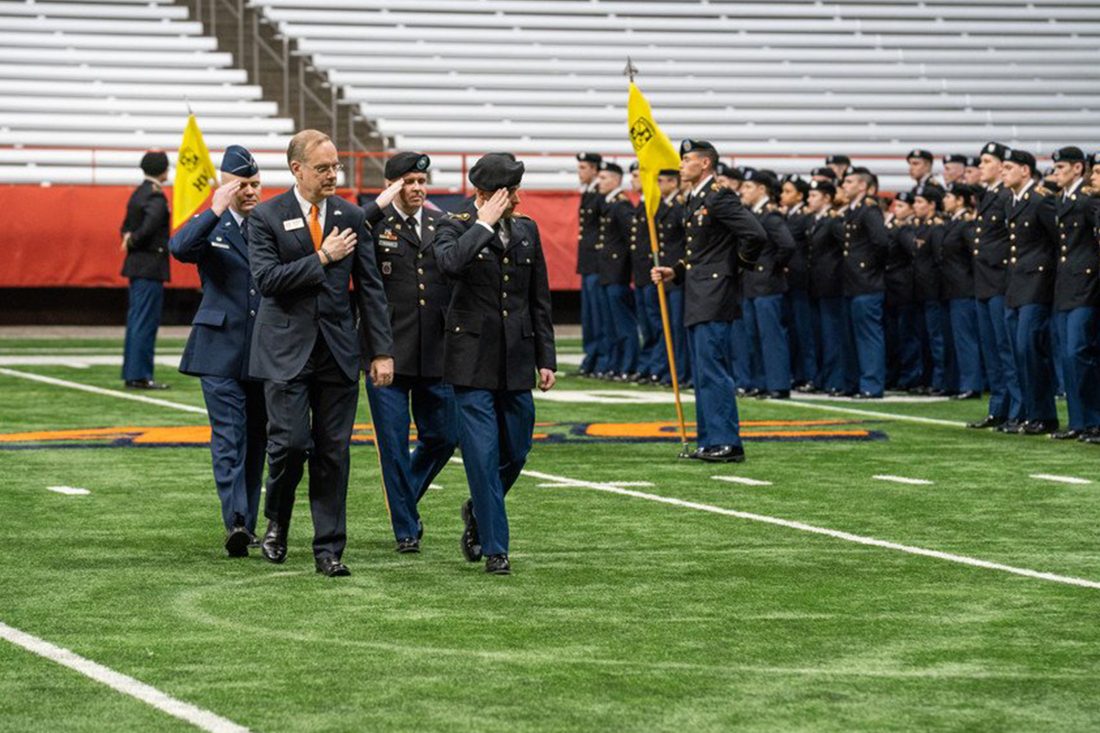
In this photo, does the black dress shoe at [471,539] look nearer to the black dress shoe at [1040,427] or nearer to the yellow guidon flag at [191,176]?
the black dress shoe at [1040,427]

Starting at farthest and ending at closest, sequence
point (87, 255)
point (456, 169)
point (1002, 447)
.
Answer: point (456, 169) < point (87, 255) < point (1002, 447)

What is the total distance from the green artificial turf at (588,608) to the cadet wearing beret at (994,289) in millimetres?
2871

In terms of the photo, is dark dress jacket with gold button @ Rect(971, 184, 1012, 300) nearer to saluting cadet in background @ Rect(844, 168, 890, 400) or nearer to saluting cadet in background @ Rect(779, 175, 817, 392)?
saluting cadet in background @ Rect(844, 168, 890, 400)

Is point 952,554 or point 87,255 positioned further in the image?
point 87,255

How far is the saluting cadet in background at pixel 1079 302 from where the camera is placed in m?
14.5

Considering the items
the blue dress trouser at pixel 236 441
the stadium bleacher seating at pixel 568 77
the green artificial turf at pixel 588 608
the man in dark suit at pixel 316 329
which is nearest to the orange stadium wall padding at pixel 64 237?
the stadium bleacher seating at pixel 568 77

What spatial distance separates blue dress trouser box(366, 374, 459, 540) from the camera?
9.31m

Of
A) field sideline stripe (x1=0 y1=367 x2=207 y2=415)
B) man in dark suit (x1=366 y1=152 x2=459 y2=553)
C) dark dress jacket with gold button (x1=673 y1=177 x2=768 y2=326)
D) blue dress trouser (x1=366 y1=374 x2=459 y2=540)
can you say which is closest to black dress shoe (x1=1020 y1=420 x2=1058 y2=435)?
dark dress jacket with gold button (x1=673 y1=177 x2=768 y2=326)

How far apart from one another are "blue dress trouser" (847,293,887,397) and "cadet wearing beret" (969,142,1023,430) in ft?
7.92

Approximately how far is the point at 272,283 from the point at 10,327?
1902cm

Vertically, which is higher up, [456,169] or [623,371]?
[456,169]

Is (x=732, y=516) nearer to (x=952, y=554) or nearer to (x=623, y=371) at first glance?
(x=952, y=554)

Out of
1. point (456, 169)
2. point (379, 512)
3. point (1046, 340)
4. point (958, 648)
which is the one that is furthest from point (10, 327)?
point (958, 648)

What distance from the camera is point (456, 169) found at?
1096 inches
